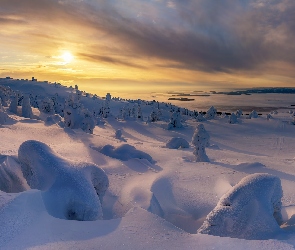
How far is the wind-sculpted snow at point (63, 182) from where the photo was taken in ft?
17.4

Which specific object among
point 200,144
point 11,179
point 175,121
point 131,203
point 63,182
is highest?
point 63,182

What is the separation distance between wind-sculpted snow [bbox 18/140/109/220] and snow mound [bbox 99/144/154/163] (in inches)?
200

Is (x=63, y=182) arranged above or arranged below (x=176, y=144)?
above

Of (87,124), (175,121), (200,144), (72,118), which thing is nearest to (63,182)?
(200,144)

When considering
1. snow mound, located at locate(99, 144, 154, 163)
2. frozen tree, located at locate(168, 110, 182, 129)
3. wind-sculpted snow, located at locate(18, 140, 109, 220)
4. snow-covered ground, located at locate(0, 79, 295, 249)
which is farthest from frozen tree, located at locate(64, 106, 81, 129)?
wind-sculpted snow, located at locate(18, 140, 109, 220)

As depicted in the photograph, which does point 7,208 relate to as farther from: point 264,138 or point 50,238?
point 264,138

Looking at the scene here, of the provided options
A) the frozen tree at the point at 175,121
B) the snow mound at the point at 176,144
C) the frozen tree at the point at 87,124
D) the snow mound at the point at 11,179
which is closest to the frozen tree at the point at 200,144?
the snow mound at the point at 176,144

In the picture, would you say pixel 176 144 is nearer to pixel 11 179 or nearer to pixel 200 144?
pixel 200 144

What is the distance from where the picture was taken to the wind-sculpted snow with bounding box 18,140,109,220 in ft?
17.4

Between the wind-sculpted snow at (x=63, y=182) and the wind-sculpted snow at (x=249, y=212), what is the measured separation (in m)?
2.17

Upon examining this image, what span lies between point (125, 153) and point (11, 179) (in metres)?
5.41

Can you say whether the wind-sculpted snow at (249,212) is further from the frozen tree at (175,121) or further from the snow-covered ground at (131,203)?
the frozen tree at (175,121)

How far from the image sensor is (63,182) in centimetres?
557

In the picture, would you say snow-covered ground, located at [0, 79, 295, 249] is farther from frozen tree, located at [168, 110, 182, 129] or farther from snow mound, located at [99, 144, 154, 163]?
frozen tree, located at [168, 110, 182, 129]
